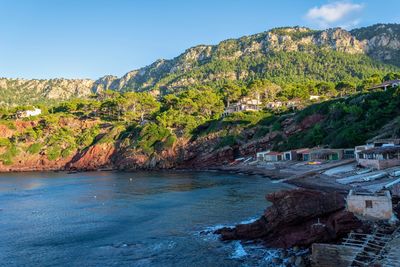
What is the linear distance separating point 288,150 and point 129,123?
67777mm

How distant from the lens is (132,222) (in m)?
43.6

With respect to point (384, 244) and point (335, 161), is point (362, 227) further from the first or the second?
point (335, 161)

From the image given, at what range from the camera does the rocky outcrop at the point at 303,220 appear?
27.2m

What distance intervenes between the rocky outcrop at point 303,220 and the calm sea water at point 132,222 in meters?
1.87

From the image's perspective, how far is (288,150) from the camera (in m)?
89.1

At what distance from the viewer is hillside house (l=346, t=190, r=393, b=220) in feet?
90.7

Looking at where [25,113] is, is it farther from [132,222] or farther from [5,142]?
[132,222]

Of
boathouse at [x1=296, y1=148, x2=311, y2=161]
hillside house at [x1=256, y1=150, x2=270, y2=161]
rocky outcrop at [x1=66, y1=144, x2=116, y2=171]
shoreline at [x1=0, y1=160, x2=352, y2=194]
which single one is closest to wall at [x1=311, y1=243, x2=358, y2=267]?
shoreline at [x1=0, y1=160, x2=352, y2=194]

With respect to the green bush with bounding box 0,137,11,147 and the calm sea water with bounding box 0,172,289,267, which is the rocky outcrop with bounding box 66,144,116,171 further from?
the calm sea water with bounding box 0,172,289,267

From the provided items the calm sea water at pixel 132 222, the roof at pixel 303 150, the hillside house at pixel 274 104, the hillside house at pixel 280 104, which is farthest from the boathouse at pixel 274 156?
the hillside house at pixel 274 104

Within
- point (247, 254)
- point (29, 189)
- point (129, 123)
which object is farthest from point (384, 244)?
point (129, 123)

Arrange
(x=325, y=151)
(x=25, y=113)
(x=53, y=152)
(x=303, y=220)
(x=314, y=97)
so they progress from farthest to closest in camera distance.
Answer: (x=25, y=113) < (x=53, y=152) < (x=314, y=97) < (x=325, y=151) < (x=303, y=220)

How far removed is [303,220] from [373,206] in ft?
16.9

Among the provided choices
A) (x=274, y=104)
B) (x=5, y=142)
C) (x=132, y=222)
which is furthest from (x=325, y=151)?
(x=5, y=142)
